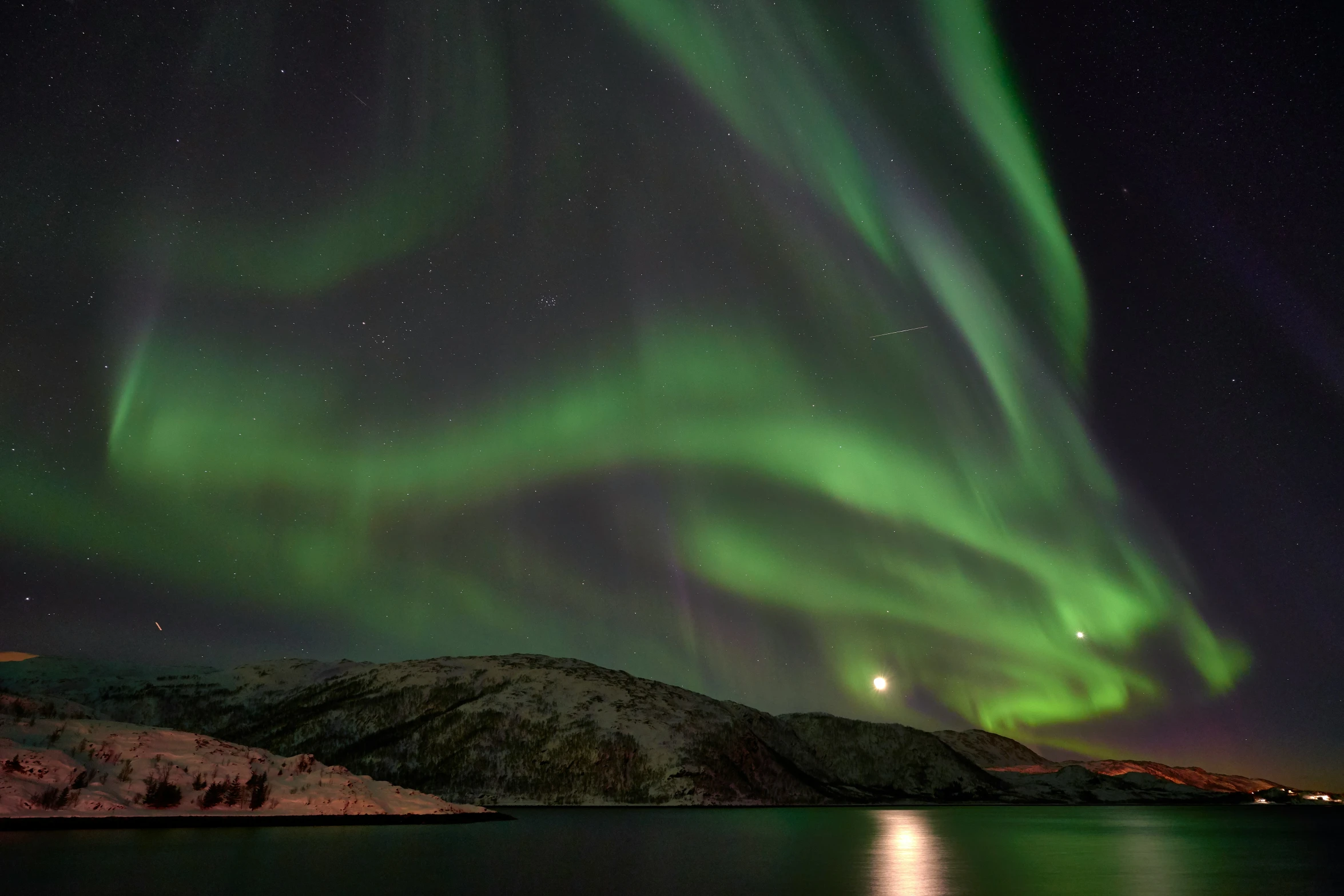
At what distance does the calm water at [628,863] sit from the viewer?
32625 millimetres

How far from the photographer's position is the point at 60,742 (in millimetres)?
62844

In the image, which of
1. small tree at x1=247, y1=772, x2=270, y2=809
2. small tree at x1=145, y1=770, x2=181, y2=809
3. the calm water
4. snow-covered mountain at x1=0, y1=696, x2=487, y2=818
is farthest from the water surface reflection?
small tree at x1=145, y1=770, x2=181, y2=809

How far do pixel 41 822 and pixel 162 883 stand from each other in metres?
27.5

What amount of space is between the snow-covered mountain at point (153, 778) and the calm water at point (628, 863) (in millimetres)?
6009

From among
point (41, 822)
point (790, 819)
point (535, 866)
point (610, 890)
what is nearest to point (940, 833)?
point (790, 819)

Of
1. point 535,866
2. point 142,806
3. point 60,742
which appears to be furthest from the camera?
point 60,742

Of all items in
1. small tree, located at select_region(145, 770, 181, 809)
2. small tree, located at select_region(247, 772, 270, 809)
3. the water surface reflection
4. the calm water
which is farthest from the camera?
small tree, located at select_region(247, 772, 270, 809)

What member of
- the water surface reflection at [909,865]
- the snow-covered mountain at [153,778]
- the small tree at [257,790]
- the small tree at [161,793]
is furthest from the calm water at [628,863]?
the small tree at [161,793]

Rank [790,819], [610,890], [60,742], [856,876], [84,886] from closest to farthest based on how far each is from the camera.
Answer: [84,886]
[610,890]
[856,876]
[60,742]
[790,819]

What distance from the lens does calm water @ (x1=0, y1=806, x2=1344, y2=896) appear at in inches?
1284

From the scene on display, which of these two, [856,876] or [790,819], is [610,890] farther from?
[790,819]

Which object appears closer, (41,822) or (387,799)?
(41,822)

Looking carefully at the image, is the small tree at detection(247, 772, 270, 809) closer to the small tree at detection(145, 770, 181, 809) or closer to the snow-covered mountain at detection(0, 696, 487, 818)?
the snow-covered mountain at detection(0, 696, 487, 818)

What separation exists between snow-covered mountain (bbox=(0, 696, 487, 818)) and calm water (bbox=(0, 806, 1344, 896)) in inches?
237
